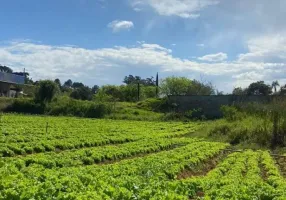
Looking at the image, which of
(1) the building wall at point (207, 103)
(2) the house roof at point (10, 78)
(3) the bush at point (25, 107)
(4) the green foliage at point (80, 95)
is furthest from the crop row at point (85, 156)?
(4) the green foliage at point (80, 95)

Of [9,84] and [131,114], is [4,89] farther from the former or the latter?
[131,114]

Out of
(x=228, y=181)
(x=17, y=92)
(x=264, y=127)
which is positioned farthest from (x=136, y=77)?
(x=228, y=181)

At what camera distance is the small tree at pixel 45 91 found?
64688 millimetres

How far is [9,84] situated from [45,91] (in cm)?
2010

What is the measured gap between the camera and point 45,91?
214 ft

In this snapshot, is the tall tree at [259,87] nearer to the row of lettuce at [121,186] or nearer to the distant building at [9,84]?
Result: the distant building at [9,84]

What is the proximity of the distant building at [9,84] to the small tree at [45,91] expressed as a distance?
15.8 metres

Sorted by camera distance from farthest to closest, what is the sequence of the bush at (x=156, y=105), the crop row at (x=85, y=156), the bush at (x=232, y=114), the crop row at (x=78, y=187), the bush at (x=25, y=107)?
the bush at (x=156, y=105) < the bush at (x=25, y=107) < the bush at (x=232, y=114) < the crop row at (x=85, y=156) < the crop row at (x=78, y=187)

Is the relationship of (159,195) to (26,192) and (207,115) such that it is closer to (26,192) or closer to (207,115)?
(26,192)

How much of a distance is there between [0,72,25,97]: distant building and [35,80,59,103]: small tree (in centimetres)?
1581

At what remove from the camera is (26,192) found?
305 inches

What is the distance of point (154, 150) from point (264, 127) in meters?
13.3

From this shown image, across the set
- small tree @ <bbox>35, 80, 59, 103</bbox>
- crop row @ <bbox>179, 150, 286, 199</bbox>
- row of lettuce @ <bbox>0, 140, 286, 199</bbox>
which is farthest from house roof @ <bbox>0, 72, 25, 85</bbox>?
crop row @ <bbox>179, 150, 286, 199</bbox>

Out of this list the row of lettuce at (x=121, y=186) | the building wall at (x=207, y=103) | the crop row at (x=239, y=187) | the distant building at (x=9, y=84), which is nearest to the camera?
the row of lettuce at (x=121, y=186)
